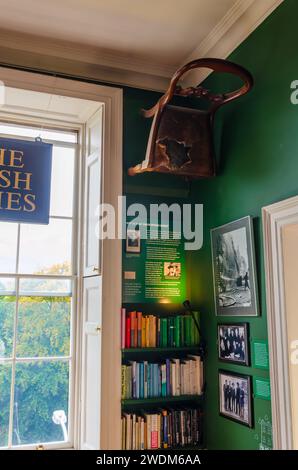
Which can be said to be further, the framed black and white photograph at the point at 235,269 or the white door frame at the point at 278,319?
the framed black and white photograph at the point at 235,269

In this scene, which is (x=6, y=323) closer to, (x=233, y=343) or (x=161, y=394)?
(x=161, y=394)

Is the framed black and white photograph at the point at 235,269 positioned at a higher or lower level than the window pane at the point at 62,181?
lower

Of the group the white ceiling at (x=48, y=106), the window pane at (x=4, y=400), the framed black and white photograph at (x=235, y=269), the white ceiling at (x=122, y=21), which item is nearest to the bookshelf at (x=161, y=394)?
the framed black and white photograph at (x=235, y=269)

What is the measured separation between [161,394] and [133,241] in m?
1.08

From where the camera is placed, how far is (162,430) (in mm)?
3002

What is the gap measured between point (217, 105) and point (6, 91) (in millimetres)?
1464

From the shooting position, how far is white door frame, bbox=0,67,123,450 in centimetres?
290

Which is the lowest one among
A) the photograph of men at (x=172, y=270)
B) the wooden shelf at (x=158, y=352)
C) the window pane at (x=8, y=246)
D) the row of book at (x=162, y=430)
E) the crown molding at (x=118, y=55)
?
the row of book at (x=162, y=430)

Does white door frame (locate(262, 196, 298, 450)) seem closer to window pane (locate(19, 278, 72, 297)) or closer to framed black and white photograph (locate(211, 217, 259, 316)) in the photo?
framed black and white photograph (locate(211, 217, 259, 316))

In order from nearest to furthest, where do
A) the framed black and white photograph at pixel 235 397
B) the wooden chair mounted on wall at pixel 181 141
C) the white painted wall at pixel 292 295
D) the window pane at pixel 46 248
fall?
the white painted wall at pixel 292 295, the framed black and white photograph at pixel 235 397, the wooden chair mounted on wall at pixel 181 141, the window pane at pixel 46 248

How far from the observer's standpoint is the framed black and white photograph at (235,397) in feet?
8.50

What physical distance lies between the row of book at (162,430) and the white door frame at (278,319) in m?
0.86

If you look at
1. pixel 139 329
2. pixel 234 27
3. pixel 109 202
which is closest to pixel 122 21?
pixel 234 27

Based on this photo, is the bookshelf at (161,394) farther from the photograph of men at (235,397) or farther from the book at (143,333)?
the photograph of men at (235,397)
